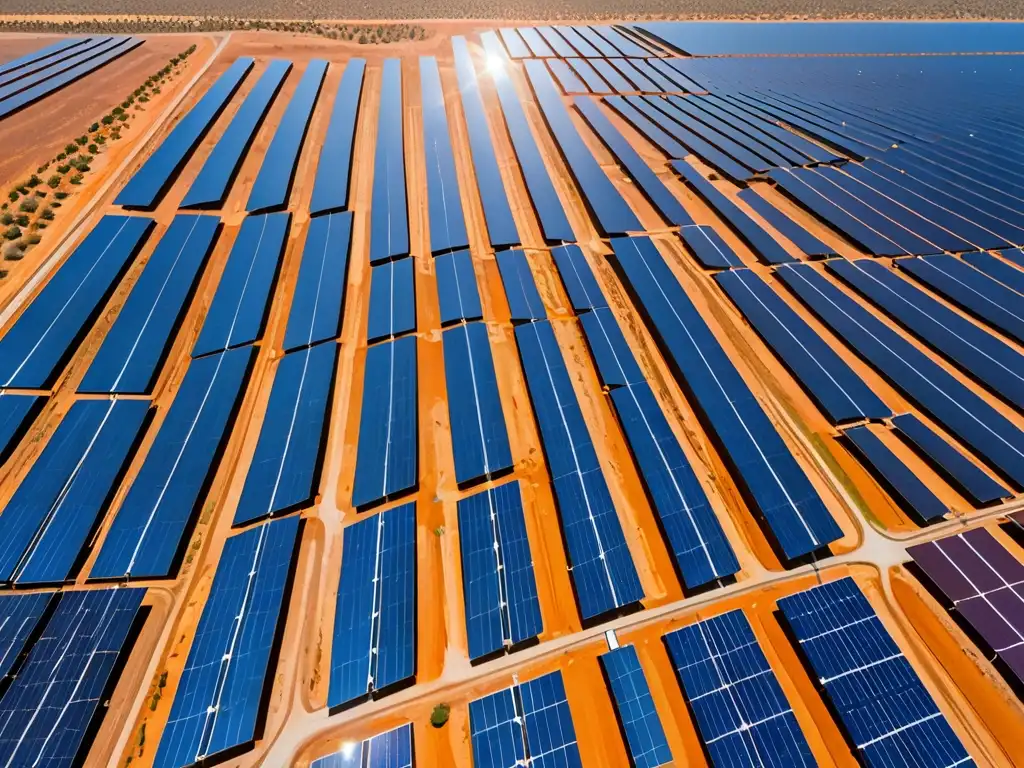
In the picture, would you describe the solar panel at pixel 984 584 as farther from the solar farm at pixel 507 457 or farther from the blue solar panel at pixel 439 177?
the blue solar panel at pixel 439 177

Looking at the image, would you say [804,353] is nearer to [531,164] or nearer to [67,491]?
[531,164]

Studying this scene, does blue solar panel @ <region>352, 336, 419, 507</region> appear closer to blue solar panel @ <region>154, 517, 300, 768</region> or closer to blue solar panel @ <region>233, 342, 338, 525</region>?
blue solar panel @ <region>233, 342, 338, 525</region>

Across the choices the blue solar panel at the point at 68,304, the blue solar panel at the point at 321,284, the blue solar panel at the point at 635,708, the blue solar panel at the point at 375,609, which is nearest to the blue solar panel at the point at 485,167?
the blue solar panel at the point at 321,284

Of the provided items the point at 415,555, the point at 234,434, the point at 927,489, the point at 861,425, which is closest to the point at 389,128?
the point at 234,434

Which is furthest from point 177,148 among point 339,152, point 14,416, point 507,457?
point 507,457

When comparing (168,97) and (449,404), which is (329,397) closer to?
(449,404)
